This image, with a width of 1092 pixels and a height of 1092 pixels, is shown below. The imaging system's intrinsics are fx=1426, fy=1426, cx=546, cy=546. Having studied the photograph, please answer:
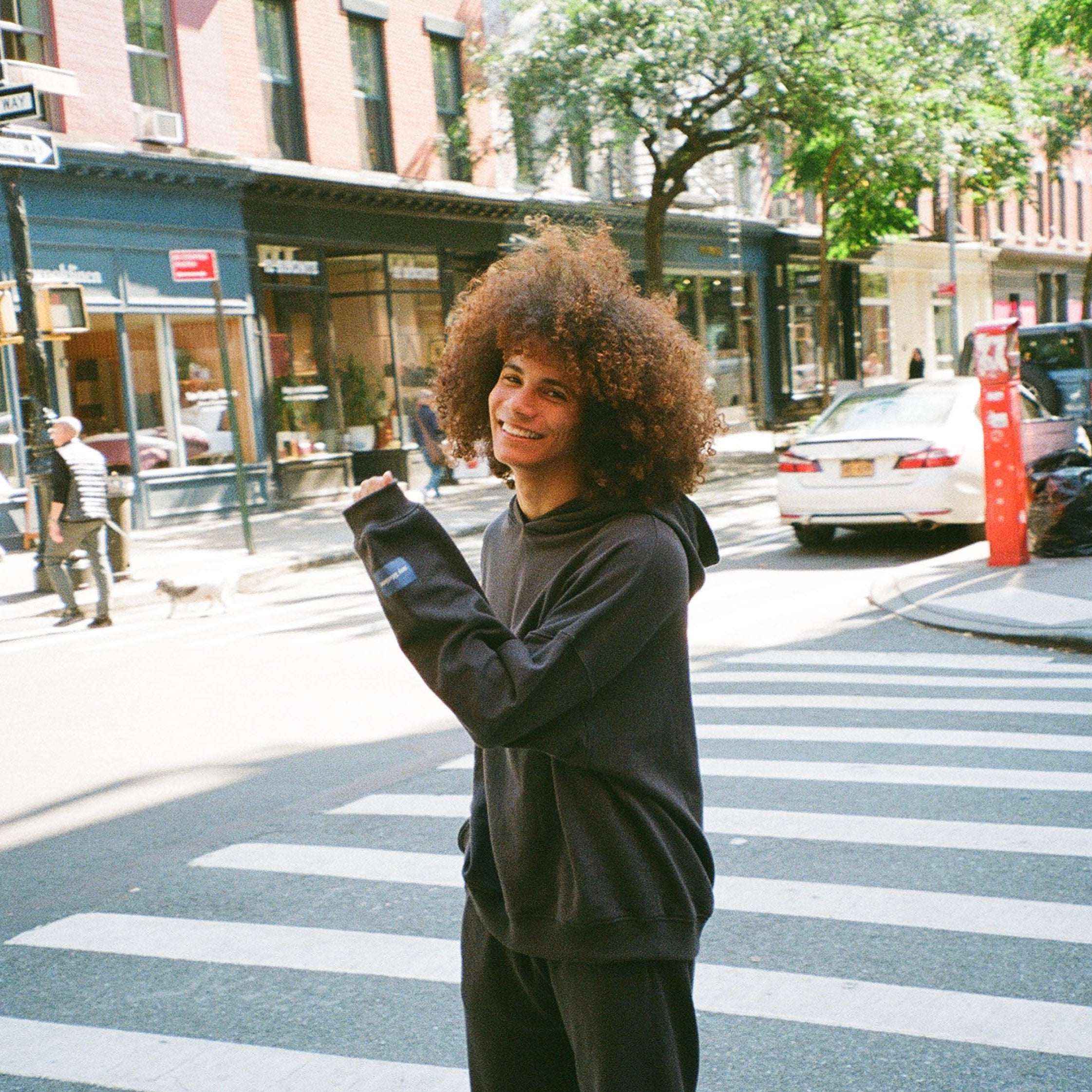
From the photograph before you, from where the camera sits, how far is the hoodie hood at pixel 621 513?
7.66ft

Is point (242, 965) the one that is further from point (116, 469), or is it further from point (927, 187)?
point (927, 187)

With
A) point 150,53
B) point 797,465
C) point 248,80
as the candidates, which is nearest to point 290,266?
point 248,80

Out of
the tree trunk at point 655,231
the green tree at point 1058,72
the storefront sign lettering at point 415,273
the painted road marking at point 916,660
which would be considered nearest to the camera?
the painted road marking at point 916,660

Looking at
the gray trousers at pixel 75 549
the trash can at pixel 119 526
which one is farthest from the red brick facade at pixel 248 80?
the gray trousers at pixel 75 549

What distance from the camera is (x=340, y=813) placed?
6160 mm

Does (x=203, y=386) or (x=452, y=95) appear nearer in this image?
(x=203, y=386)

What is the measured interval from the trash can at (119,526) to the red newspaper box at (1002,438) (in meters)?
8.71

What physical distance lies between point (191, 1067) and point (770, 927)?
184 centimetres

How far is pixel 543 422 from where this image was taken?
239cm

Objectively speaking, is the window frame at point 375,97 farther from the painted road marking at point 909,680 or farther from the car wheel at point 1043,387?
the painted road marking at point 909,680

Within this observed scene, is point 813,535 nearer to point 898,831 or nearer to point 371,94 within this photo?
point 898,831

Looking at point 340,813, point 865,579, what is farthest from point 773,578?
point 340,813

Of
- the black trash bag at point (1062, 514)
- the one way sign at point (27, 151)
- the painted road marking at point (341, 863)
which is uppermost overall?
the one way sign at point (27, 151)

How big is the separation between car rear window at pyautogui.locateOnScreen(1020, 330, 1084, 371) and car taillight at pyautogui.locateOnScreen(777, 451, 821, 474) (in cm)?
737
